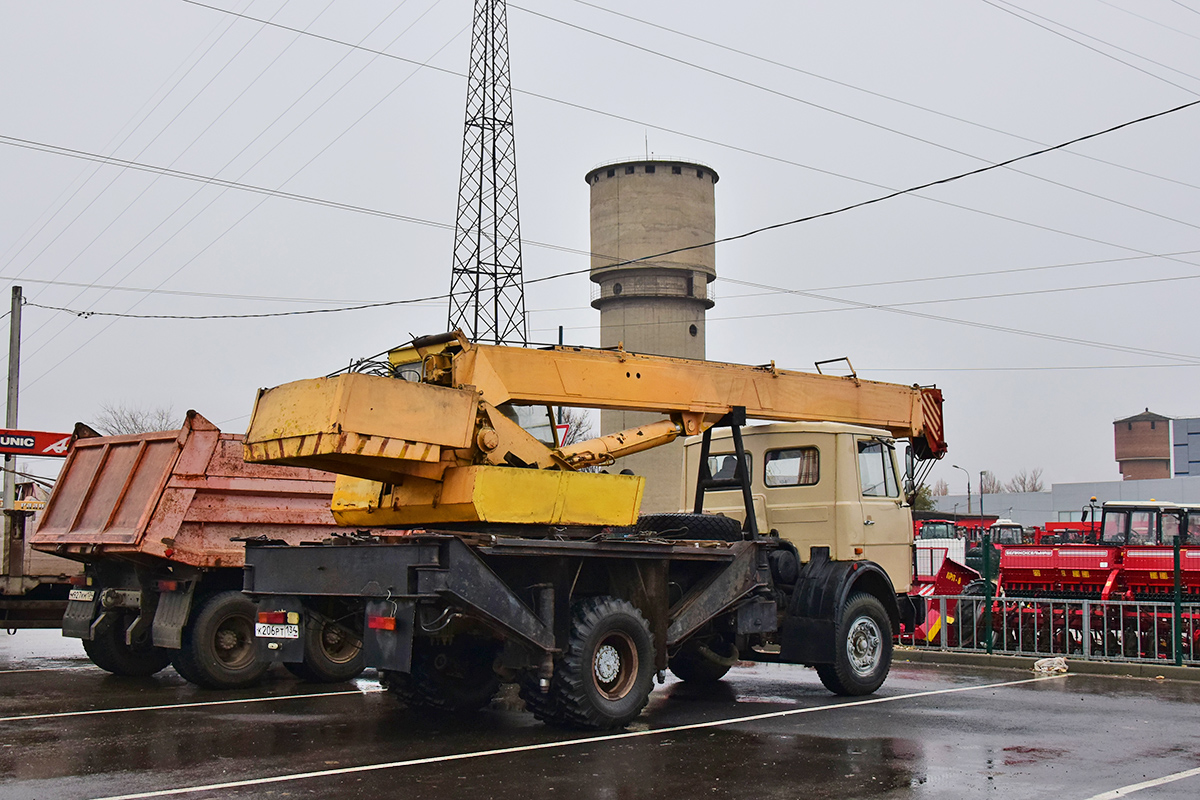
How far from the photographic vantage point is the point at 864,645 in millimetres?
12297

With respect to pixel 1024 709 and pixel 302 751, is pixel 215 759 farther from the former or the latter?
pixel 1024 709

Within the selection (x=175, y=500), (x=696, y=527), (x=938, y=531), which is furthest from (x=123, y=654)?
(x=938, y=531)

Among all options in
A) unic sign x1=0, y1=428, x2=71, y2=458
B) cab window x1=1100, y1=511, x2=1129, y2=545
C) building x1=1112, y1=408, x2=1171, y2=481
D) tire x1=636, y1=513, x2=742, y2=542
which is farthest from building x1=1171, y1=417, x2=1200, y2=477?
tire x1=636, y1=513, x2=742, y2=542

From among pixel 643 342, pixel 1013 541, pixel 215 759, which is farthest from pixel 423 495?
pixel 643 342

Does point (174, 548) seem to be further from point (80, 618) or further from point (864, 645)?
point (864, 645)

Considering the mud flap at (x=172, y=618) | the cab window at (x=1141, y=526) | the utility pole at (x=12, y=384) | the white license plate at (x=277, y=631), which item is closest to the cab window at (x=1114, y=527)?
the cab window at (x=1141, y=526)

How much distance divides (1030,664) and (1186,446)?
92966 millimetres

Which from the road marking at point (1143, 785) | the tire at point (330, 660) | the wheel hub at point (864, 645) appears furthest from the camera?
the tire at point (330, 660)

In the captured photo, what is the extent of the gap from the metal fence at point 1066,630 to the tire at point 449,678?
262 inches

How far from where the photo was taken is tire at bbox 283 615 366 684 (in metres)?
13.2

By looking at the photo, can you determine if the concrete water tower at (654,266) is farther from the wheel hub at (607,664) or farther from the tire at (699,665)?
the wheel hub at (607,664)

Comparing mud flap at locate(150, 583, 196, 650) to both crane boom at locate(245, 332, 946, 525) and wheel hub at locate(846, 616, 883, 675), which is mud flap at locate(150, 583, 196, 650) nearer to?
crane boom at locate(245, 332, 946, 525)

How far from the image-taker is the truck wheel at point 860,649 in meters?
11.9

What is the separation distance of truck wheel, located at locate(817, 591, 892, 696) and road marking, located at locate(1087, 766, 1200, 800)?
4.02 metres
